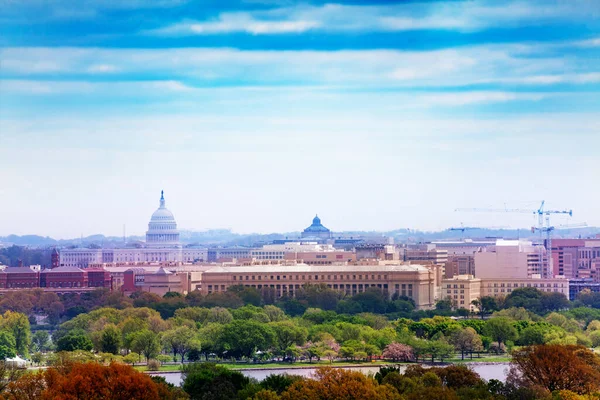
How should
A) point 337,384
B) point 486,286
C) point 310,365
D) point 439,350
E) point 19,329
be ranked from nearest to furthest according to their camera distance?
1. point 337,384
2. point 310,365
3. point 439,350
4. point 19,329
5. point 486,286

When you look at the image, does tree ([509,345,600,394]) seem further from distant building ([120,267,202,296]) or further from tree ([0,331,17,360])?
distant building ([120,267,202,296])

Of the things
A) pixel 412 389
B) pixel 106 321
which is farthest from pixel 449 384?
pixel 106 321

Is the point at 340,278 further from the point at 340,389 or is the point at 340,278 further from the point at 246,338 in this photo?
the point at 340,389

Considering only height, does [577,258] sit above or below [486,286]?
above

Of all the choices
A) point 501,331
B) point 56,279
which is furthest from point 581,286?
point 501,331

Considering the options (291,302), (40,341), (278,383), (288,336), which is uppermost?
(291,302)

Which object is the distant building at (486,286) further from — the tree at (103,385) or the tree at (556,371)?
the tree at (103,385)

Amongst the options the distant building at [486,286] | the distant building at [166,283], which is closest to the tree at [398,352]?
the distant building at [486,286]
